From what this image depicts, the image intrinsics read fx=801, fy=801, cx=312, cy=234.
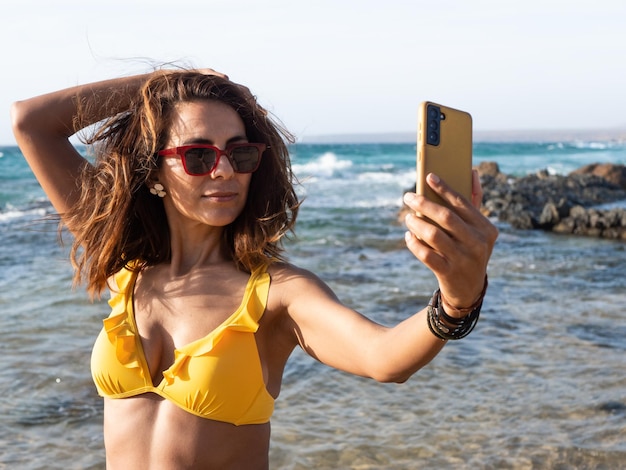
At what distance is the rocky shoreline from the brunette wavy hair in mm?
14698

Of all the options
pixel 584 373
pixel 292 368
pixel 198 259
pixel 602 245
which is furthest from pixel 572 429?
pixel 602 245

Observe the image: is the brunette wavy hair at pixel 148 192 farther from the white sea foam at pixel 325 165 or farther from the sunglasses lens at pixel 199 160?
the white sea foam at pixel 325 165

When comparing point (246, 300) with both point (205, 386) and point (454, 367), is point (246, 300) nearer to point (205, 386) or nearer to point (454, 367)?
point (205, 386)

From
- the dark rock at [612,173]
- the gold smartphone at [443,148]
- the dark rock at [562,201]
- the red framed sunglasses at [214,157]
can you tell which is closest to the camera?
the gold smartphone at [443,148]

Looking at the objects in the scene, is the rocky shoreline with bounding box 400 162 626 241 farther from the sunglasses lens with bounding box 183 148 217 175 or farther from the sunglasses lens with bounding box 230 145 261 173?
the sunglasses lens with bounding box 183 148 217 175

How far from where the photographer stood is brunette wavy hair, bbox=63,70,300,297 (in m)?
2.90

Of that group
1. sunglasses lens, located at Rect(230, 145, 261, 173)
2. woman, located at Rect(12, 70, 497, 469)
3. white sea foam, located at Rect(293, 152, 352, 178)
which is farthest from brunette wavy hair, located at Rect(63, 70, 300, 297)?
white sea foam, located at Rect(293, 152, 352, 178)

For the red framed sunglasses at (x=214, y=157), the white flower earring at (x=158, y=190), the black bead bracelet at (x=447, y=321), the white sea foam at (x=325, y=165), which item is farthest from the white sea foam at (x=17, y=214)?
the white sea foam at (x=325, y=165)

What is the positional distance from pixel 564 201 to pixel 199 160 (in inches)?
672

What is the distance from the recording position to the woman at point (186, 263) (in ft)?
8.77

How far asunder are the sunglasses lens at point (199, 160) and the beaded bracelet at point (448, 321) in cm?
113

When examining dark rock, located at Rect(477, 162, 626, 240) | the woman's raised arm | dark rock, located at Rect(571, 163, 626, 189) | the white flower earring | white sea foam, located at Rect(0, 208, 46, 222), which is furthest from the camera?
dark rock, located at Rect(571, 163, 626, 189)

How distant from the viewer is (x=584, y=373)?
6.62m

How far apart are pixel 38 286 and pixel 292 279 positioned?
8618mm
